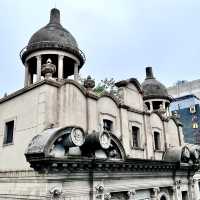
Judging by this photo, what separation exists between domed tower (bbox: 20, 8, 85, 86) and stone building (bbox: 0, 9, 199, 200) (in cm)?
6

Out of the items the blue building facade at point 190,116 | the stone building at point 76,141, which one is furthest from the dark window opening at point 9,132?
the blue building facade at point 190,116

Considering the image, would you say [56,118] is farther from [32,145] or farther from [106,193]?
[106,193]

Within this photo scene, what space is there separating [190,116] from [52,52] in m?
33.3

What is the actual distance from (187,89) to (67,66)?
37.3 metres

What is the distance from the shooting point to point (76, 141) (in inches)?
414

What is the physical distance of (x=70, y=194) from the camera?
33.1 feet

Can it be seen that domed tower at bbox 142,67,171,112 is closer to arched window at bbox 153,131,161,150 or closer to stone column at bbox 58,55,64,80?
arched window at bbox 153,131,161,150

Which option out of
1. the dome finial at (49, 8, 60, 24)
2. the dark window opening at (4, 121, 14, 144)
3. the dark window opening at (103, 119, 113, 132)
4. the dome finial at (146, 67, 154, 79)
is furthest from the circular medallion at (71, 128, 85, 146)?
the dome finial at (146, 67, 154, 79)

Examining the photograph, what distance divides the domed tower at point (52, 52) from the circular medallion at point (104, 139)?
487cm

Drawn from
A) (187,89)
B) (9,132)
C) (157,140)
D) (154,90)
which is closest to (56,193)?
(9,132)

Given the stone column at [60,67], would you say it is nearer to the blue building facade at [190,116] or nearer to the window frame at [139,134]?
the window frame at [139,134]

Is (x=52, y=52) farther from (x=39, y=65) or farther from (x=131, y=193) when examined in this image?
(x=131, y=193)

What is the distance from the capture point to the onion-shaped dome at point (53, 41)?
15570 mm

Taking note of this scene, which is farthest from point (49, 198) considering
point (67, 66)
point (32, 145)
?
point (67, 66)
